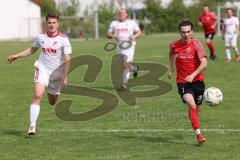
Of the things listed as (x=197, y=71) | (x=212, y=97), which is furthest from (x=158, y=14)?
(x=197, y=71)

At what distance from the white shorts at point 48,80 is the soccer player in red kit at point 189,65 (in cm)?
229

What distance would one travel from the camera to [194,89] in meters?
9.98

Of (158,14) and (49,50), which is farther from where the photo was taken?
(158,14)

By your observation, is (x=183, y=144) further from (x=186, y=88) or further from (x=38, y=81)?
(x=38, y=81)

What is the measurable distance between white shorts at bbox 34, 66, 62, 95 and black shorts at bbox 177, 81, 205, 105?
2.38 metres

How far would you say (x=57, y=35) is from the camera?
11.0 m

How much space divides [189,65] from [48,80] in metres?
2.57

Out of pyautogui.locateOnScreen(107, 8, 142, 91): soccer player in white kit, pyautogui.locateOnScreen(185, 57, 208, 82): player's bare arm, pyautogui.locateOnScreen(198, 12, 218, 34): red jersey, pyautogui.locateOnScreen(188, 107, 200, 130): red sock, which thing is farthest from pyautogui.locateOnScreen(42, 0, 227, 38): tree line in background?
pyautogui.locateOnScreen(188, 107, 200, 130): red sock

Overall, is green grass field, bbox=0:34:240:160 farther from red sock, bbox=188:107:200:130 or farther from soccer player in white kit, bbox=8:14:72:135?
soccer player in white kit, bbox=8:14:72:135

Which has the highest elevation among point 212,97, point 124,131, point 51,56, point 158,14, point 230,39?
point 51,56

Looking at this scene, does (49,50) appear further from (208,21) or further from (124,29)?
(208,21)

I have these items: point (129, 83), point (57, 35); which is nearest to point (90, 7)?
point (129, 83)

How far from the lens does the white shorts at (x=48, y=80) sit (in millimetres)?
10891

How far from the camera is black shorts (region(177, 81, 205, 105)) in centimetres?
990
